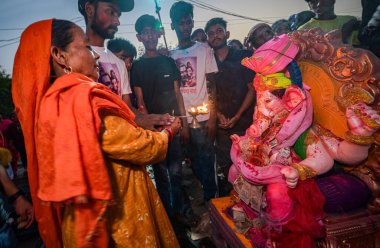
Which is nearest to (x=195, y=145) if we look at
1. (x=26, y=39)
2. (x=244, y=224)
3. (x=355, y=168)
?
(x=244, y=224)

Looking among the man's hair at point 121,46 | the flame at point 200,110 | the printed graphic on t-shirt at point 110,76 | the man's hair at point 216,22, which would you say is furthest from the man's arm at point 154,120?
the man's hair at point 121,46

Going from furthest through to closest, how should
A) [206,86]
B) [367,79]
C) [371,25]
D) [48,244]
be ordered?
[206,86] < [371,25] < [367,79] < [48,244]

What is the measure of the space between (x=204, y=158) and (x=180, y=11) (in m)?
2.77

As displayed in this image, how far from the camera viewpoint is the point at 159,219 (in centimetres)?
212

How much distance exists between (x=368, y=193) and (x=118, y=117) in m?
2.22

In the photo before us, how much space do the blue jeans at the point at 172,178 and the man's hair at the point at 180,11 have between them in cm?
222

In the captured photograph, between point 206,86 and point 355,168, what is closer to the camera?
point 355,168

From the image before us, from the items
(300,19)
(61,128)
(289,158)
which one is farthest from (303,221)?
(300,19)

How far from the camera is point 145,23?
166 inches

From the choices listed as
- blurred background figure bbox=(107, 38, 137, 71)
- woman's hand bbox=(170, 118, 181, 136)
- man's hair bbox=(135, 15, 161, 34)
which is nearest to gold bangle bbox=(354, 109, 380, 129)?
→ woman's hand bbox=(170, 118, 181, 136)

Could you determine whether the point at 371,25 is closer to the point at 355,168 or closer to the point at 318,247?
the point at 355,168

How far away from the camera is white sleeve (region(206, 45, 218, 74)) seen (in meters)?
4.46

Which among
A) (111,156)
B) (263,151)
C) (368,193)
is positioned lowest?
(368,193)

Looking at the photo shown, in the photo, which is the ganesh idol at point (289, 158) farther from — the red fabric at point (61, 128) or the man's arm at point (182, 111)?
the man's arm at point (182, 111)
